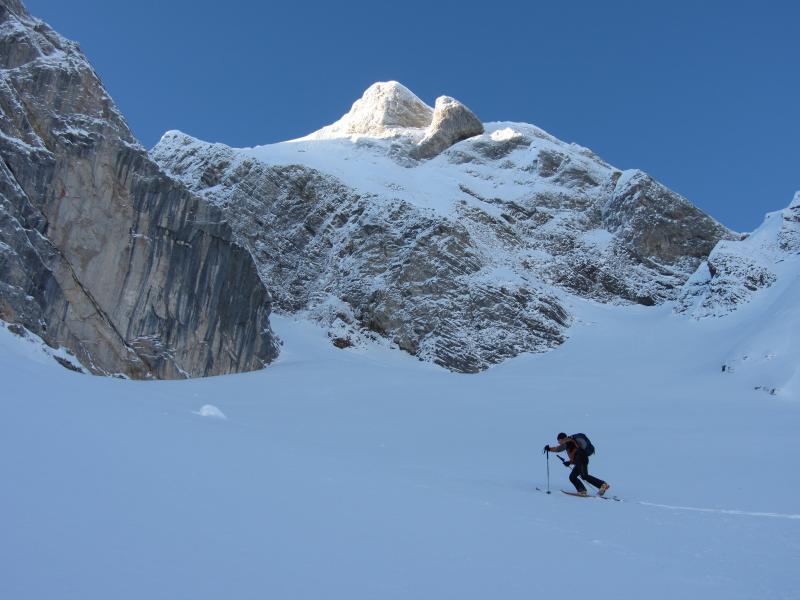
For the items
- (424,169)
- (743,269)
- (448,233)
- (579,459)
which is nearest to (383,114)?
(424,169)

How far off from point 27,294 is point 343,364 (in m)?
14.6

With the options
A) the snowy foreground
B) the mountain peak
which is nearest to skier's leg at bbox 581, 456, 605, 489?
the snowy foreground

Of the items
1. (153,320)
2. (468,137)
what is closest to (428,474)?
(153,320)

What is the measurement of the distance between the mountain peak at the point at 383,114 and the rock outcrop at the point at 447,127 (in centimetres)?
268

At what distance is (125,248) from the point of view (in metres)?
27.3

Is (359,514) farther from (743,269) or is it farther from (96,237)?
(743,269)

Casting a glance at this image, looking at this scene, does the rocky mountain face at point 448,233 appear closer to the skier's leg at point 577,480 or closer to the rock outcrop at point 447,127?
the rock outcrop at point 447,127

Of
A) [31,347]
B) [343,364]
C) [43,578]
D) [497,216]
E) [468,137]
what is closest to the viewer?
[43,578]

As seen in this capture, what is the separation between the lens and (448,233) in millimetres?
45375

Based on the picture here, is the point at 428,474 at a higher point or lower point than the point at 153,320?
lower

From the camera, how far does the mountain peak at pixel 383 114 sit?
6744 centimetres

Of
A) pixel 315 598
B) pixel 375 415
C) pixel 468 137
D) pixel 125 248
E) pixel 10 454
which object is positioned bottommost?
pixel 315 598

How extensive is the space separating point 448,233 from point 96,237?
2467cm

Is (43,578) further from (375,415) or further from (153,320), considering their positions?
(153,320)
